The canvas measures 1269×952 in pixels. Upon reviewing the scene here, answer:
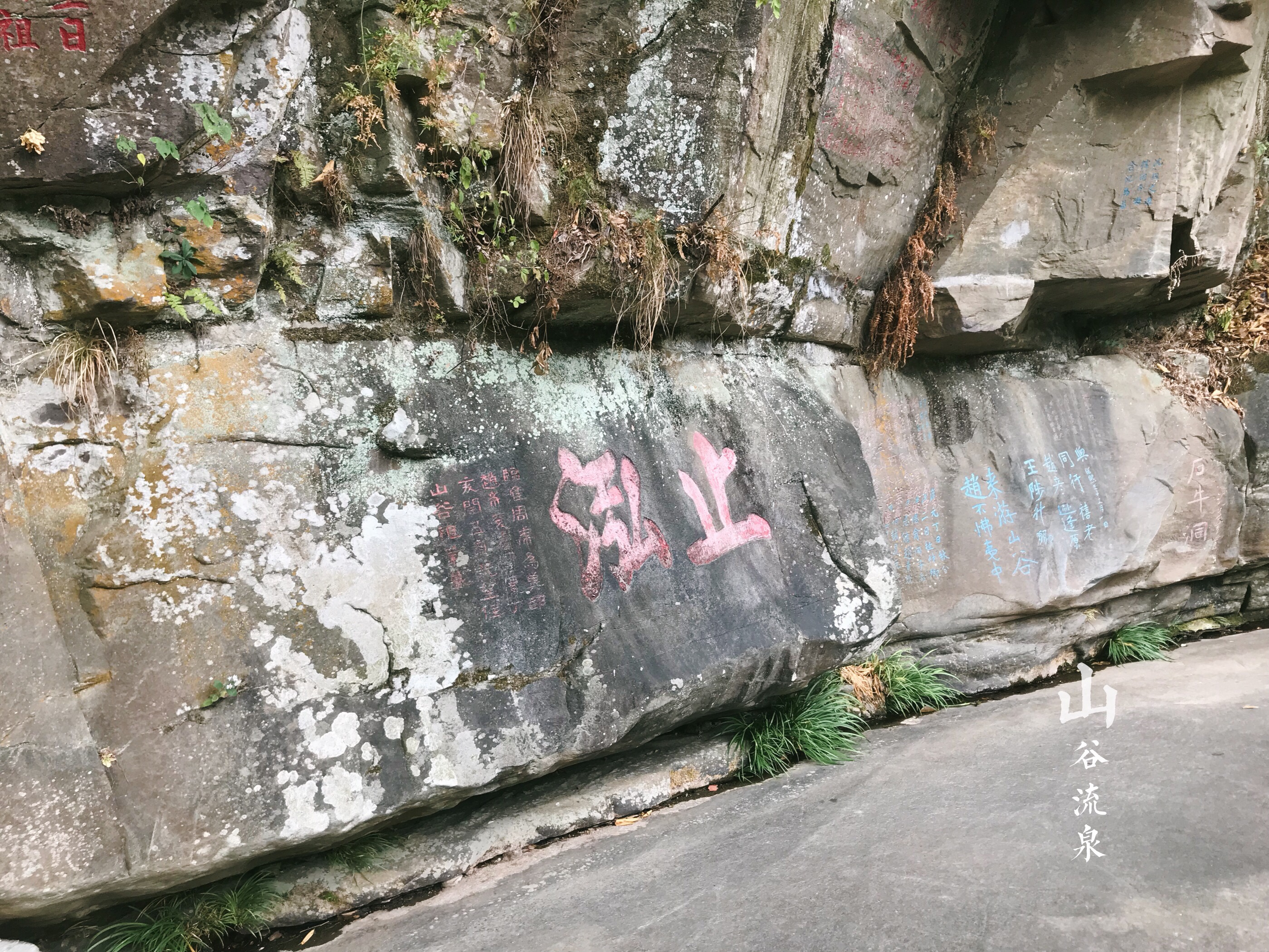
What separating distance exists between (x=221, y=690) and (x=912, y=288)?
15.4 feet

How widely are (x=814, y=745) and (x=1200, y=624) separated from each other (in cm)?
448

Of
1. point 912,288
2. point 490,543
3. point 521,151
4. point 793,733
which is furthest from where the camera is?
point 912,288

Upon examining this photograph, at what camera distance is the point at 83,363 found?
2.78 metres

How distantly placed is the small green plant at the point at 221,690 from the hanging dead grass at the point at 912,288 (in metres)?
4.28

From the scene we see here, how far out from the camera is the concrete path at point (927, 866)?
100 inches

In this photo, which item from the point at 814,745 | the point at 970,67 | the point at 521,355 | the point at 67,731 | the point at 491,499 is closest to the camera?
the point at 67,731

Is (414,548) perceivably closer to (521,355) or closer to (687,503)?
(521,355)

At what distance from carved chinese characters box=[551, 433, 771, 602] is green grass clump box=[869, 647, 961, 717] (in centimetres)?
155

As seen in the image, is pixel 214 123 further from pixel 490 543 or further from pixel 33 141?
pixel 490 543

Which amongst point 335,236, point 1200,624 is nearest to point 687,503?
point 335,236

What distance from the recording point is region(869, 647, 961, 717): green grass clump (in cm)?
491

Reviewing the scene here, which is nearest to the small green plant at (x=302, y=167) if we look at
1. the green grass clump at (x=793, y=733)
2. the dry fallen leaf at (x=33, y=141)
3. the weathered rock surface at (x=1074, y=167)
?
the dry fallen leaf at (x=33, y=141)

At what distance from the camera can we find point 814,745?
A: 4.15m

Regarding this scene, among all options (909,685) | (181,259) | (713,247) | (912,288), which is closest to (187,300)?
(181,259)
